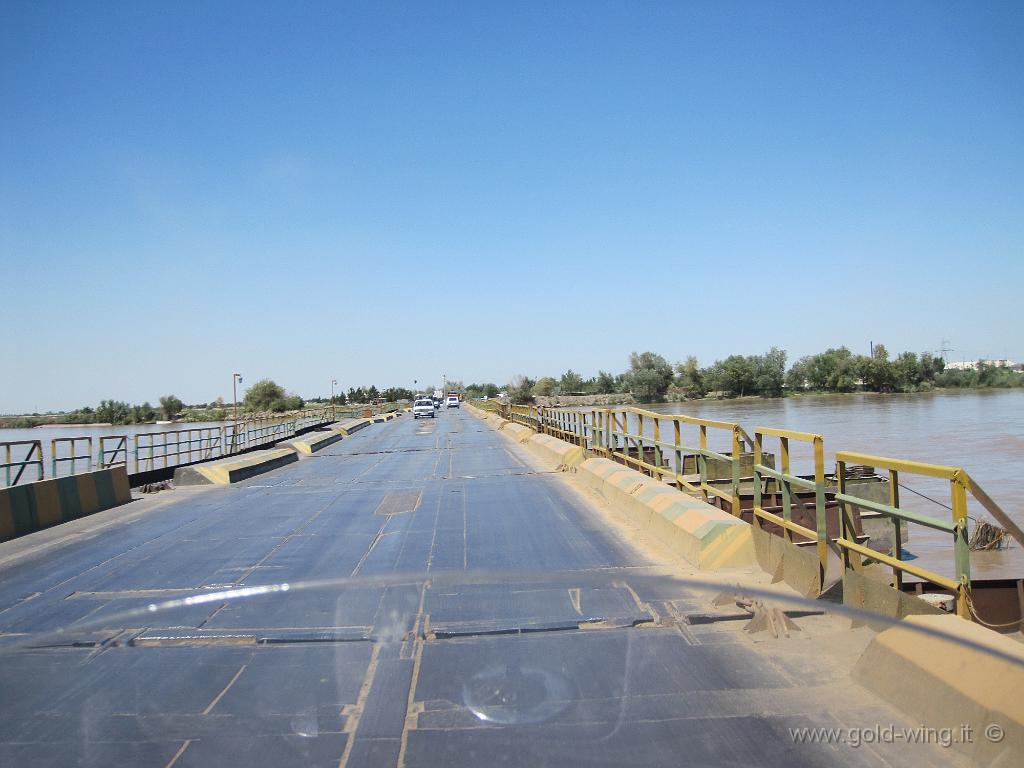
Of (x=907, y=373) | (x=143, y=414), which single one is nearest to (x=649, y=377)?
(x=907, y=373)

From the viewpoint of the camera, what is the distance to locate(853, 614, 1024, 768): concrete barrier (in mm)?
3529

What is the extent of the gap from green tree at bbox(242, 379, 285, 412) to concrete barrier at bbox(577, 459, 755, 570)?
124 meters

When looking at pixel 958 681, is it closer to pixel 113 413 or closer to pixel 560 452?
pixel 560 452

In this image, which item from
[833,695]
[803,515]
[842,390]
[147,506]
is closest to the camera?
[833,695]

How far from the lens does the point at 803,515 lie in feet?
38.5

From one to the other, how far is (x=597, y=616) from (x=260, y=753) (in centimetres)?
315

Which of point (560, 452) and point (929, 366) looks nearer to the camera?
point (560, 452)

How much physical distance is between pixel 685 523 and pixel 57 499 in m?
12.1

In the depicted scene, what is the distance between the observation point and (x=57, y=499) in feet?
48.1

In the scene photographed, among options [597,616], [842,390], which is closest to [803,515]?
[597,616]

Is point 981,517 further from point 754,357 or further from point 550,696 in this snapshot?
point 754,357

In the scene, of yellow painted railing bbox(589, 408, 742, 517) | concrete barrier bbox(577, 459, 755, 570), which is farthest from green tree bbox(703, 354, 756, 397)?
concrete barrier bbox(577, 459, 755, 570)

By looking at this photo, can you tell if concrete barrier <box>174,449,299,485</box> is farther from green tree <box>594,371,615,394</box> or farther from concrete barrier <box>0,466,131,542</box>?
green tree <box>594,371,615,394</box>

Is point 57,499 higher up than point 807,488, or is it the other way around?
point 807,488
